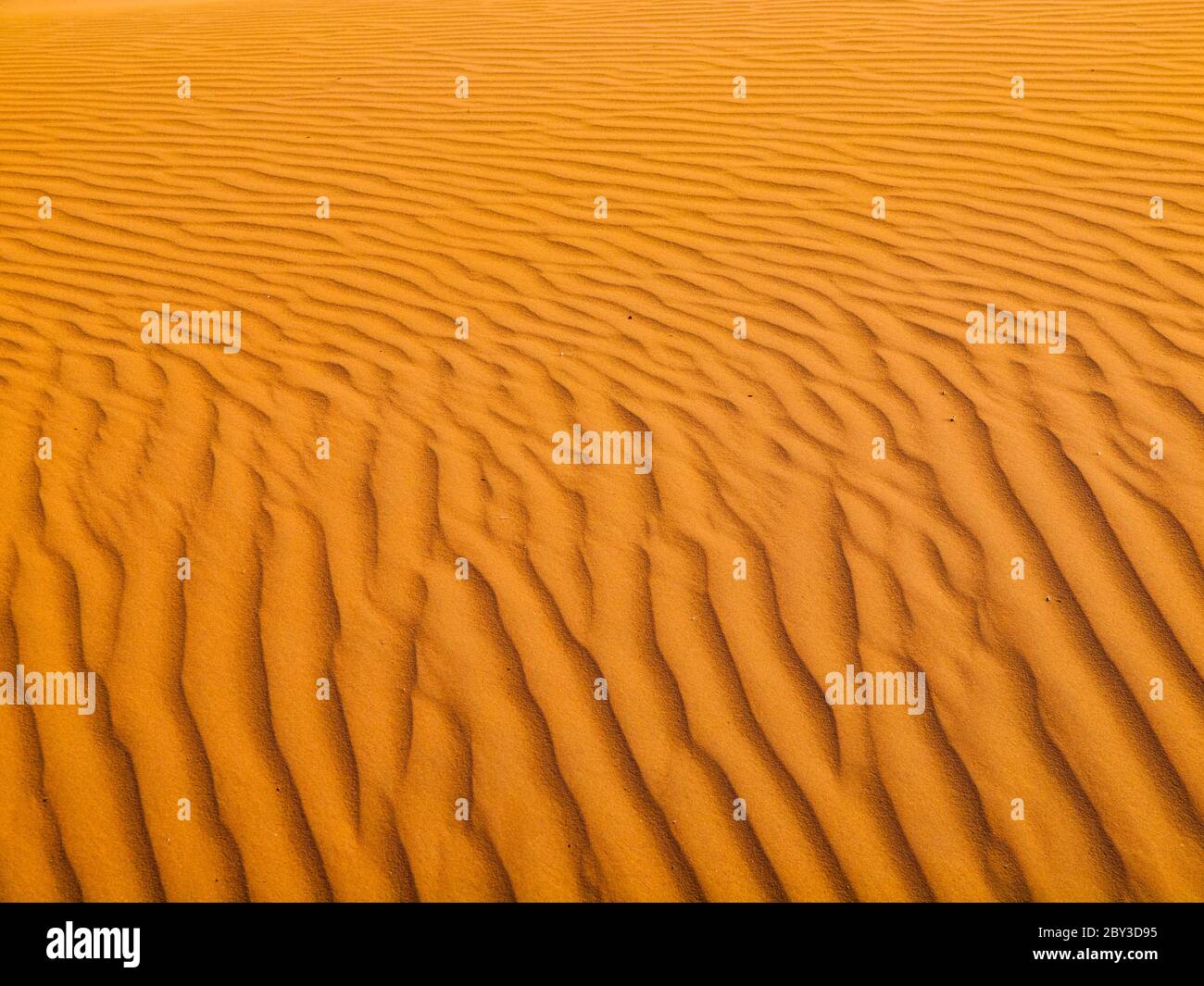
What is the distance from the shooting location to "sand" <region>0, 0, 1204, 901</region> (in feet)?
7.35

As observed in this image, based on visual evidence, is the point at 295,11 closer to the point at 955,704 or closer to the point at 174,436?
the point at 174,436

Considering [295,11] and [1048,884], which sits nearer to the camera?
[1048,884]

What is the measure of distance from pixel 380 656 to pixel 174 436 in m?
1.31

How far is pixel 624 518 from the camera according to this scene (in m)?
2.99

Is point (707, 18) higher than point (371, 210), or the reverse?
point (707, 18)

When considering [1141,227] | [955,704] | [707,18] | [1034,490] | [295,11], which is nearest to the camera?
[955,704]

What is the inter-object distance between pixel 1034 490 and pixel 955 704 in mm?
844

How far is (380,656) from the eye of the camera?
2.62m

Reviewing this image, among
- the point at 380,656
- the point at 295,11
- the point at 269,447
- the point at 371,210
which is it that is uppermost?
the point at 295,11

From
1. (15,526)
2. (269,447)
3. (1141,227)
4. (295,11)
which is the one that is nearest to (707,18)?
(295,11)

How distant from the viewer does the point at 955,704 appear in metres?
2.42

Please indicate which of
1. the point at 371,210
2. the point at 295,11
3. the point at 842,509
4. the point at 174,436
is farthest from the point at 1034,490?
A: the point at 295,11

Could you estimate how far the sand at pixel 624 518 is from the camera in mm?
2240
